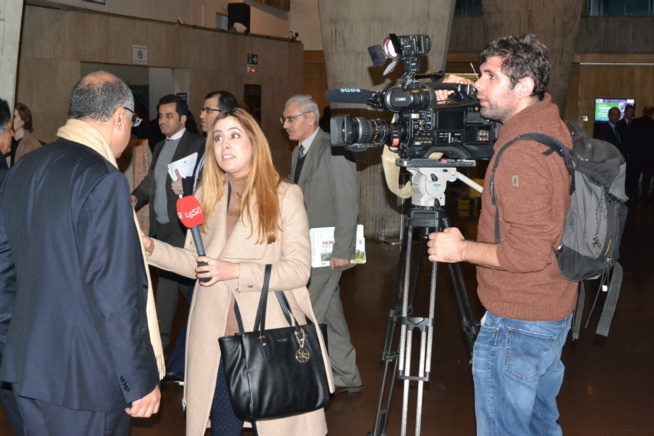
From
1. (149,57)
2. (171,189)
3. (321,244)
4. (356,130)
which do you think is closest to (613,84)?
(149,57)

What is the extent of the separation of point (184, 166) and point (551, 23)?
8245 millimetres

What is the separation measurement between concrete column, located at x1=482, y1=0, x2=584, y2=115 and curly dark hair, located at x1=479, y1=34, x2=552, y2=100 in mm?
8796

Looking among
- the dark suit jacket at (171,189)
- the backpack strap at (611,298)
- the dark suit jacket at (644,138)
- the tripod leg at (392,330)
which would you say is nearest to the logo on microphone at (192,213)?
the tripod leg at (392,330)

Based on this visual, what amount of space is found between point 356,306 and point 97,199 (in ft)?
16.4

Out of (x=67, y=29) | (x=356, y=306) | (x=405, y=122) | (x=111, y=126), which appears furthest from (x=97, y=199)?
(x=67, y=29)

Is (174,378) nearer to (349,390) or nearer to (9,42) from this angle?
(349,390)

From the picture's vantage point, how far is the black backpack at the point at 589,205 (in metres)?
2.62

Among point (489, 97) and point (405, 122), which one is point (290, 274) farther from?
point (489, 97)

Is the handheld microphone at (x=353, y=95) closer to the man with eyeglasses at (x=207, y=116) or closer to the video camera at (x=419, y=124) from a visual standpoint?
the video camera at (x=419, y=124)

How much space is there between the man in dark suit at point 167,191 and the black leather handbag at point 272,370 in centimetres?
213

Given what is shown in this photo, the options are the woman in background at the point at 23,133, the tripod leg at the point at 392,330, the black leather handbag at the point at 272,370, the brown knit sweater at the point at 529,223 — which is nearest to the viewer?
the brown knit sweater at the point at 529,223

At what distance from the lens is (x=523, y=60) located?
2.68 metres

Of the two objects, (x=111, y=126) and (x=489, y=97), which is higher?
(x=489, y=97)

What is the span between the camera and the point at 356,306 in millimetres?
7129
